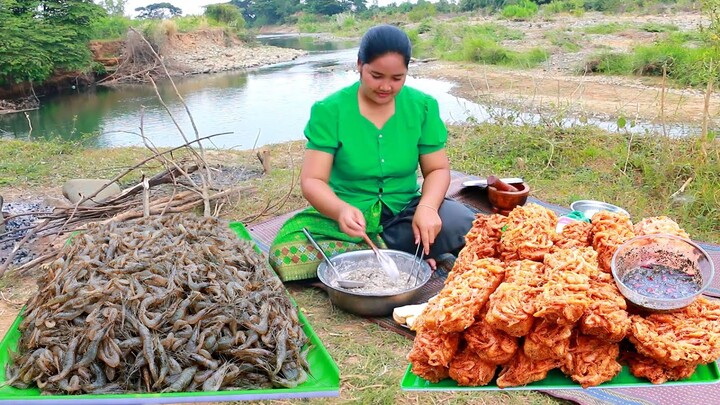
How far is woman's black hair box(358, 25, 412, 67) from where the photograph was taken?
2.84 m

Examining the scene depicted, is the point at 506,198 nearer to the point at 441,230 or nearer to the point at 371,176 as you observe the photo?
the point at 441,230

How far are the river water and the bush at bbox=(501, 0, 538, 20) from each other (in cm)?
1764

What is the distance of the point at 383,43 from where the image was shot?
2.83 m

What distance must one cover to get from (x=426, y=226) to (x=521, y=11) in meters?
36.4

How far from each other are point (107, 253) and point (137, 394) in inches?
33.0

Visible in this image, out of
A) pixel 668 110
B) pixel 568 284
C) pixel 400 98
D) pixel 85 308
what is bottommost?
pixel 668 110

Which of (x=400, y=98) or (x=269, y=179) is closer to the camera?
(x=400, y=98)

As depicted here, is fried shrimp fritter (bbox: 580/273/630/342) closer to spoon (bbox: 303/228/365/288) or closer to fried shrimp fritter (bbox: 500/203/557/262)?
fried shrimp fritter (bbox: 500/203/557/262)

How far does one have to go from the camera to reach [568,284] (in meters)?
1.55

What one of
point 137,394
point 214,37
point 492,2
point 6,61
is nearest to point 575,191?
point 137,394

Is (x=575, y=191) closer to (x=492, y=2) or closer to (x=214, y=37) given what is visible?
(x=214, y=37)

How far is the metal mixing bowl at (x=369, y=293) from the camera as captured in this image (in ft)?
9.34

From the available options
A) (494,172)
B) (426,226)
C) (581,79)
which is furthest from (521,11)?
(426,226)

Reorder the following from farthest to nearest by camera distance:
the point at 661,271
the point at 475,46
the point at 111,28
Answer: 1. the point at 111,28
2. the point at 475,46
3. the point at 661,271
